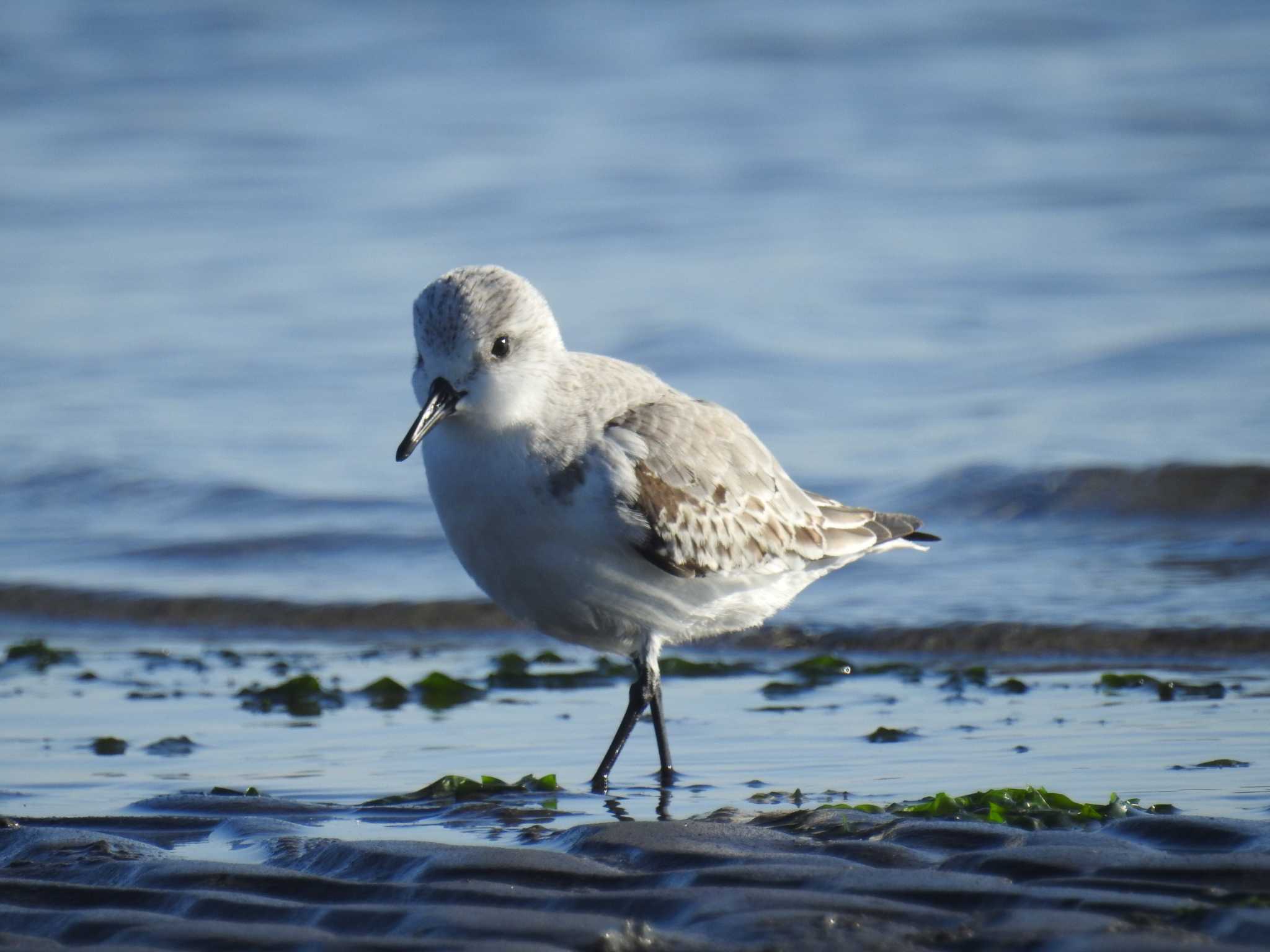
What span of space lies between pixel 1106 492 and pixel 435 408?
591 cm

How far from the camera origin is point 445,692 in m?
7.11

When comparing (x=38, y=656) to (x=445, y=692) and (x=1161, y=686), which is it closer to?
(x=445, y=692)

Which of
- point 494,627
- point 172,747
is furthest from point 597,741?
point 494,627

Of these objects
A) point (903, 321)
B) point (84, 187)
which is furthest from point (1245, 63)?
point (84, 187)

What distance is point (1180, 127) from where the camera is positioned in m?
17.2

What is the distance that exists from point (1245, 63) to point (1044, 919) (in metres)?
16.7

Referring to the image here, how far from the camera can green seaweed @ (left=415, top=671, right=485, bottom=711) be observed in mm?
7047

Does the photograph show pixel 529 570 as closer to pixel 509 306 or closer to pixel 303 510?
pixel 509 306

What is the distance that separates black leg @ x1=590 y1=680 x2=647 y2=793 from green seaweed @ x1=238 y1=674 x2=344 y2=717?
1505 mm

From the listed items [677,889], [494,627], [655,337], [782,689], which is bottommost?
[677,889]

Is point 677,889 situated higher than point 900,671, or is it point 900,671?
point 900,671

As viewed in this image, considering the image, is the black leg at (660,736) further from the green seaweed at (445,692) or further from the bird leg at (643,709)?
the green seaweed at (445,692)

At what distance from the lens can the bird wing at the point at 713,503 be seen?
5.53 m

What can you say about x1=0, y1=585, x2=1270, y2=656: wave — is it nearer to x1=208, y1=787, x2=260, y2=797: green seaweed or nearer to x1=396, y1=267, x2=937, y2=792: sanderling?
x1=396, y1=267, x2=937, y2=792: sanderling
